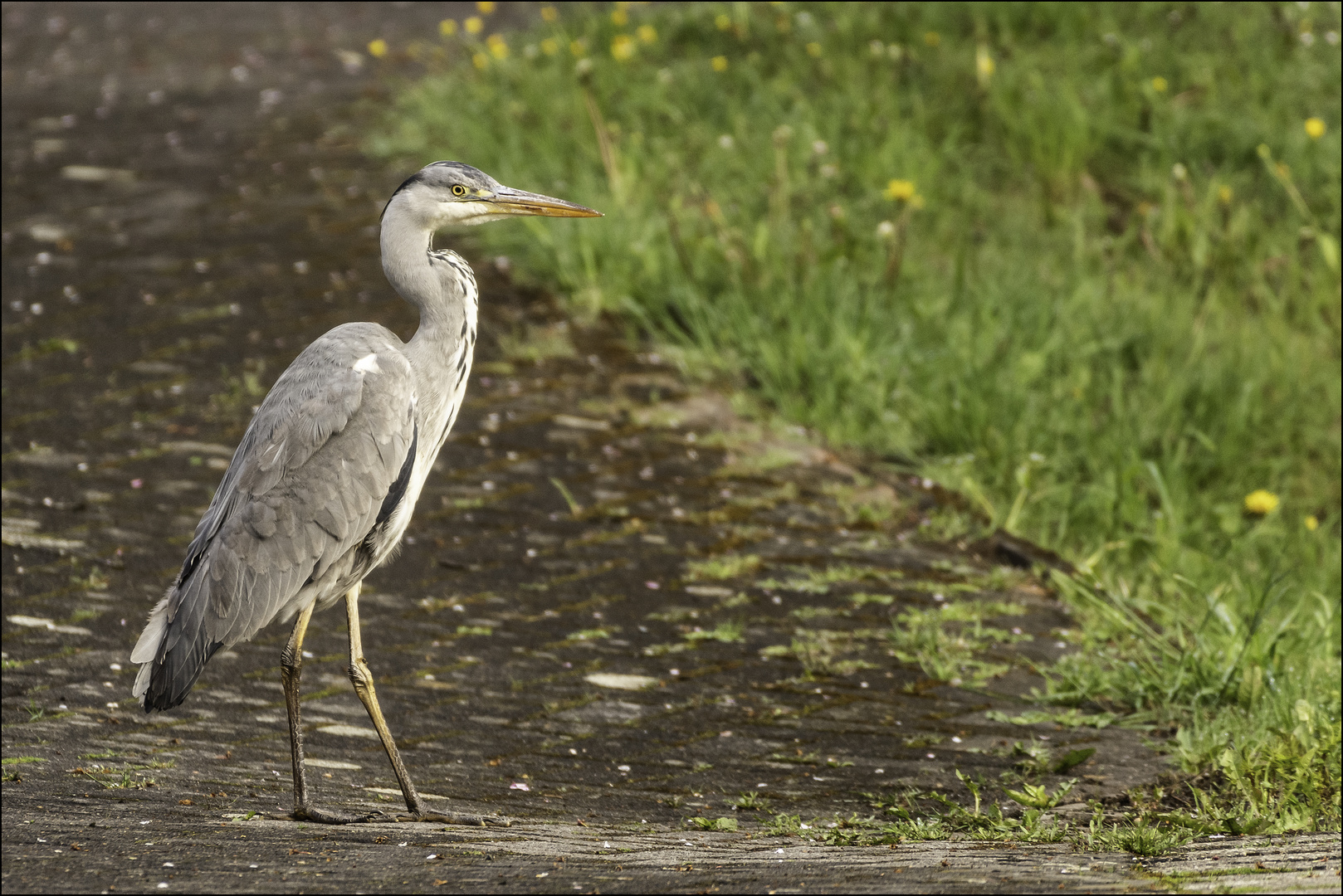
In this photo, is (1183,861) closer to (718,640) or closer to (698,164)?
(718,640)

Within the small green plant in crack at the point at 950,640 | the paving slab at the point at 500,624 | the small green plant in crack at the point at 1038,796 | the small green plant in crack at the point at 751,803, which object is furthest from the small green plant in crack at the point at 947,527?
the small green plant in crack at the point at 751,803

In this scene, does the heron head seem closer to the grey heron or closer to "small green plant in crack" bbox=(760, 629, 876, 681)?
the grey heron

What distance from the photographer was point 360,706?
4.57m

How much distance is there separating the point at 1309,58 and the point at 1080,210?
2472mm

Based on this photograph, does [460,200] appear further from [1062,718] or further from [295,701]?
[1062,718]

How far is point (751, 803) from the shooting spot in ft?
13.0

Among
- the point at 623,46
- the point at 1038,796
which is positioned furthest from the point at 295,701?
the point at 623,46

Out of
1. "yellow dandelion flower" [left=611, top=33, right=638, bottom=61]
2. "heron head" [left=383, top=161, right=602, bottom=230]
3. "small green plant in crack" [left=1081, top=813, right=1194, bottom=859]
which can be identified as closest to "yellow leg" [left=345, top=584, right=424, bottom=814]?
"heron head" [left=383, top=161, right=602, bottom=230]

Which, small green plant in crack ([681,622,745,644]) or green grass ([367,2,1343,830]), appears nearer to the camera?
small green plant in crack ([681,622,745,644])

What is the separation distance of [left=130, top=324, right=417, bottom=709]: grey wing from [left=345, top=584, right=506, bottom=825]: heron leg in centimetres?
23

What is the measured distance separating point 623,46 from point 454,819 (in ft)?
22.6

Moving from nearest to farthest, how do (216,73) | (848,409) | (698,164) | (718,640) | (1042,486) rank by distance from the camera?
(718,640), (1042,486), (848,409), (698,164), (216,73)

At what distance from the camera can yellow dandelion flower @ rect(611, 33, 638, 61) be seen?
9344 mm

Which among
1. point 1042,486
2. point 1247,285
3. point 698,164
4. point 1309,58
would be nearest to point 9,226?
point 698,164
